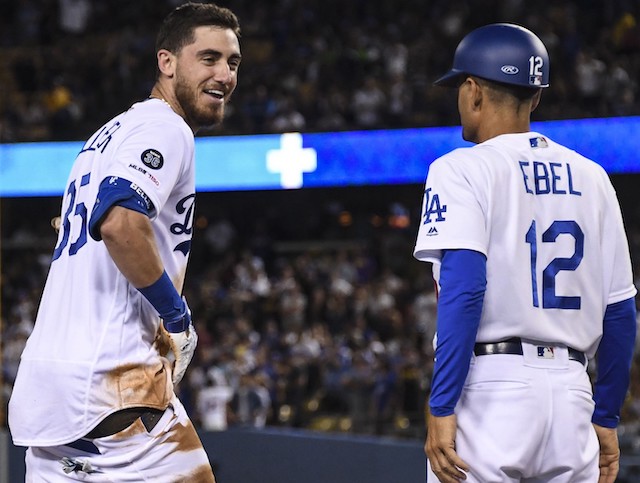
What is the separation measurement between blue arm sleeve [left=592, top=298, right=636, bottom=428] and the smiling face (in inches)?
51.1

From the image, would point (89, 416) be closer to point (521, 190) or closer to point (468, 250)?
point (468, 250)

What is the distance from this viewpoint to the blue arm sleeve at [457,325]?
9.65ft

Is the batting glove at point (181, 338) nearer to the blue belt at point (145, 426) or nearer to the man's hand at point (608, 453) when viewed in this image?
the blue belt at point (145, 426)

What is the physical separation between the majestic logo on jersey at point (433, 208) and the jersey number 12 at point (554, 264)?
24 centimetres

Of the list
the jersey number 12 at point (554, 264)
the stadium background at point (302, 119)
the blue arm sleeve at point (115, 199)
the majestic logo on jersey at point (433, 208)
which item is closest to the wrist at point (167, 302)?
the blue arm sleeve at point (115, 199)

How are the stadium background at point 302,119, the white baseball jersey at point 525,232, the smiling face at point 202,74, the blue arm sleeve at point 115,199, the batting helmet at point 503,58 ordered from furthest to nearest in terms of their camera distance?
the stadium background at point 302,119 < the smiling face at point 202,74 < the batting helmet at point 503,58 < the white baseball jersey at point 525,232 < the blue arm sleeve at point 115,199

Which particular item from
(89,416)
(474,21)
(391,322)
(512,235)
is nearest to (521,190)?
(512,235)

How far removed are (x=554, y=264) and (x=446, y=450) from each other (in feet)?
1.92

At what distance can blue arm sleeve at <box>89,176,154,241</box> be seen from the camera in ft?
9.61

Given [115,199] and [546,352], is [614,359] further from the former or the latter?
[115,199]

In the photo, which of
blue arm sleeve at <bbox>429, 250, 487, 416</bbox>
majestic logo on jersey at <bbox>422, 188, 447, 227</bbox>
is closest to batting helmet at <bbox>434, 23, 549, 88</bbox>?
majestic logo on jersey at <bbox>422, 188, 447, 227</bbox>

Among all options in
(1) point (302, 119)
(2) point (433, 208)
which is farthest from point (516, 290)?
(1) point (302, 119)

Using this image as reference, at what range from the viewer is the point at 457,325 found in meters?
2.94

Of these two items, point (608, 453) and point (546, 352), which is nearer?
point (546, 352)
